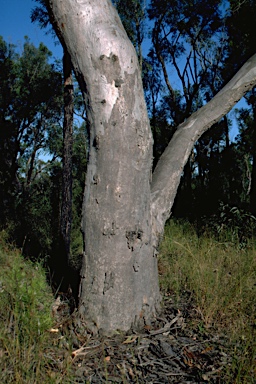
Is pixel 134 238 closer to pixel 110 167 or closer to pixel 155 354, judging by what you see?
pixel 110 167

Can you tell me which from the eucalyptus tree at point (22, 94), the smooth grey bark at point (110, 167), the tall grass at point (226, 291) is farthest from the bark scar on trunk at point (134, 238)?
the eucalyptus tree at point (22, 94)

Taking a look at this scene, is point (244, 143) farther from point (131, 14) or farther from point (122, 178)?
point (122, 178)

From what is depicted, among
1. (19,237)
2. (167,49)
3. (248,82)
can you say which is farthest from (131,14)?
(248,82)

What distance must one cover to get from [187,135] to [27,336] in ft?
6.89

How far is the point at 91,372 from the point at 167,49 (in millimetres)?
16922

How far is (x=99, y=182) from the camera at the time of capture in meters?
2.68

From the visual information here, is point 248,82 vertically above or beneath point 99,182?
above

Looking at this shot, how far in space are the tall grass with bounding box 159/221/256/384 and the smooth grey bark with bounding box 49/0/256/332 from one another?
1.92 ft

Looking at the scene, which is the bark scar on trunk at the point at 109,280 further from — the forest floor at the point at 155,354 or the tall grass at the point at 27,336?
the tall grass at the point at 27,336

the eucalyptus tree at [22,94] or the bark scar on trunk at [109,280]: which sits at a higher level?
the eucalyptus tree at [22,94]

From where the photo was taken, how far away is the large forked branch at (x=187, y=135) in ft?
10.1

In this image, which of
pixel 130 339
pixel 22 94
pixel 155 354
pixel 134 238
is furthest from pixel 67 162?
pixel 22 94

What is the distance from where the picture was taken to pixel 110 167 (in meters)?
2.66

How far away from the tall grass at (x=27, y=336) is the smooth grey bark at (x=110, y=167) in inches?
14.6
